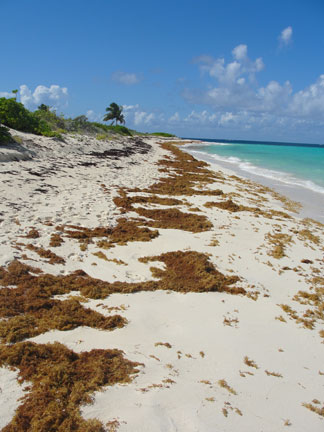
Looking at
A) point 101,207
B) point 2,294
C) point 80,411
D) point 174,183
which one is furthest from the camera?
point 174,183

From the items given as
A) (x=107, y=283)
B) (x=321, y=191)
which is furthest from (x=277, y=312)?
(x=321, y=191)

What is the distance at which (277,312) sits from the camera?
414 centimetres

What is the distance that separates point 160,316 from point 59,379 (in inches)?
62.9

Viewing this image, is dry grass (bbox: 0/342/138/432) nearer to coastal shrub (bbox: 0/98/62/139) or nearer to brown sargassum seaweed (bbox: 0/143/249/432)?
brown sargassum seaweed (bbox: 0/143/249/432)

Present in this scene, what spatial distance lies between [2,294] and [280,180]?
18630 millimetres

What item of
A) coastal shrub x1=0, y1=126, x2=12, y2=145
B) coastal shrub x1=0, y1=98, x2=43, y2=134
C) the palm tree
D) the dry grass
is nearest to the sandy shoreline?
the dry grass

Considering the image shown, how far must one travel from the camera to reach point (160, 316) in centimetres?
367

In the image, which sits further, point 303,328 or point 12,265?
point 12,265

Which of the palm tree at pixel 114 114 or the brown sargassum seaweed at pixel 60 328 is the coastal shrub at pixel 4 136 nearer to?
the brown sargassum seaweed at pixel 60 328

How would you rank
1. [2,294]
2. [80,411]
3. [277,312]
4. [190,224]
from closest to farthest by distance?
1. [80,411]
2. [2,294]
3. [277,312]
4. [190,224]

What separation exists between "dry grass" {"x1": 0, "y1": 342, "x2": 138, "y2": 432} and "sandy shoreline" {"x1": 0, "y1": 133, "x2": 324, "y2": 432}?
0.01 meters

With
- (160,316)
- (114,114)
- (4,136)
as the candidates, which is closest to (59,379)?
(160,316)

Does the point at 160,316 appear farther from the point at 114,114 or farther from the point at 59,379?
the point at 114,114

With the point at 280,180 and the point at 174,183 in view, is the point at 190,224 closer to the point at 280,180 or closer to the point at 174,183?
the point at 174,183
